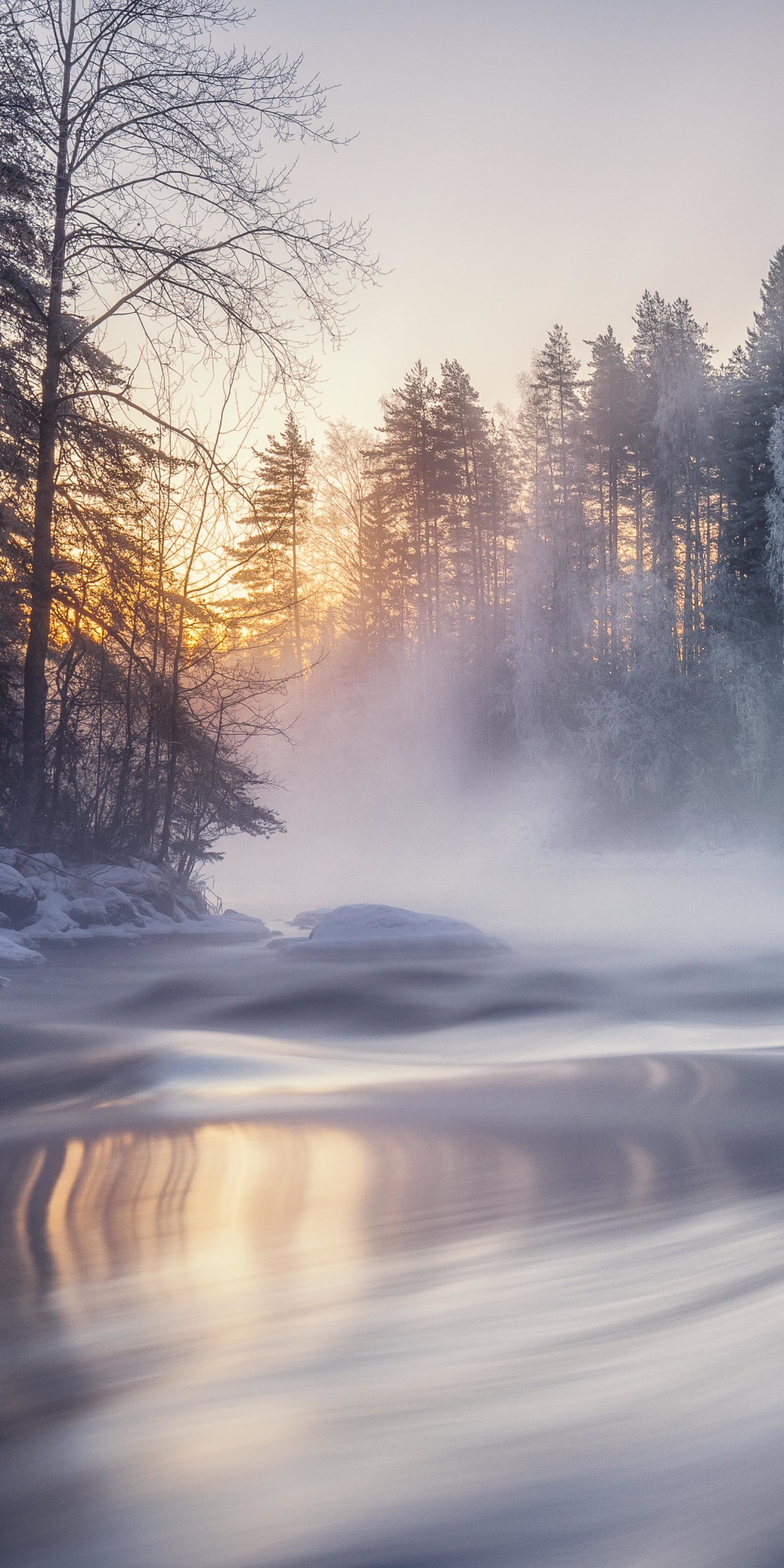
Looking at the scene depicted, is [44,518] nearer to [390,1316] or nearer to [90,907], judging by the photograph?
[90,907]

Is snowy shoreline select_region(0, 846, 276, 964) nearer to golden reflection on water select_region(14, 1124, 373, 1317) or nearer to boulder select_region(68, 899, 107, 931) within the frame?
boulder select_region(68, 899, 107, 931)

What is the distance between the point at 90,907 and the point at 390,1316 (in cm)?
765

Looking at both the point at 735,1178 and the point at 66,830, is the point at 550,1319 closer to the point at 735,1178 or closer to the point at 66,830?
the point at 735,1178

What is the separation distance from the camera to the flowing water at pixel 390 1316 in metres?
1.35

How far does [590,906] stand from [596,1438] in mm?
16517

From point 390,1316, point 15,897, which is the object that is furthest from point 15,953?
point 390,1316

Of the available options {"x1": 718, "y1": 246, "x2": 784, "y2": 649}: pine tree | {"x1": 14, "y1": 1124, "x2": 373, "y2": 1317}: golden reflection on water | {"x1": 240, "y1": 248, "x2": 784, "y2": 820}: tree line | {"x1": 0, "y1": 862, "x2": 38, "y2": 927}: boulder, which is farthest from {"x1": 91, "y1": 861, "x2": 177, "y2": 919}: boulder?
{"x1": 718, "y1": 246, "x2": 784, "y2": 649}: pine tree

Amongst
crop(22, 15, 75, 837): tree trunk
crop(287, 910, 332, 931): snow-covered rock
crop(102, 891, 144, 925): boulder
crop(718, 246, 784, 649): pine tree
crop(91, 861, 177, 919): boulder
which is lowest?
crop(287, 910, 332, 931): snow-covered rock

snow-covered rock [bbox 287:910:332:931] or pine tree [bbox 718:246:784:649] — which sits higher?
pine tree [bbox 718:246:784:649]

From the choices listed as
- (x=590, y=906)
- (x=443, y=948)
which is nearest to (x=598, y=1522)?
(x=443, y=948)

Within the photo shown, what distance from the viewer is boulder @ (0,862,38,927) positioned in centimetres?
851

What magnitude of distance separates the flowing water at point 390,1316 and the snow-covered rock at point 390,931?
4.24 m

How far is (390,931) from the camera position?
8875 mm

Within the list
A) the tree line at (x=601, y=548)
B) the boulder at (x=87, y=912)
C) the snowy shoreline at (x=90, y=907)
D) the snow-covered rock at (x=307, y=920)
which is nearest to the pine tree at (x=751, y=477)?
the tree line at (x=601, y=548)
